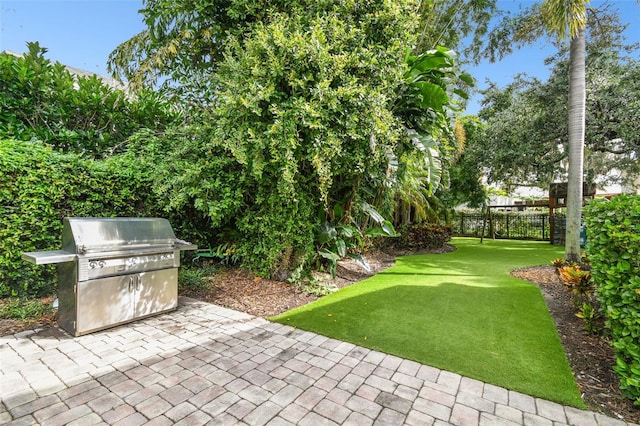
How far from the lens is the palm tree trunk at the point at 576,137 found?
653 cm

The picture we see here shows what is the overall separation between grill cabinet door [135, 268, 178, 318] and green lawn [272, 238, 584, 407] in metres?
1.48

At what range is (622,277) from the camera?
2.38 meters

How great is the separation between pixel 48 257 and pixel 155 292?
1.23 metres

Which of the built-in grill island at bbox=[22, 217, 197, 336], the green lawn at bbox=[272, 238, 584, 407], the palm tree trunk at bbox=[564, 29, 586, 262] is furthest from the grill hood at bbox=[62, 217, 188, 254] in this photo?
the palm tree trunk at bbox=[564, 29, 586, 262]

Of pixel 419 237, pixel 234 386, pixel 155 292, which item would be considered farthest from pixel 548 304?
pixel 155 292

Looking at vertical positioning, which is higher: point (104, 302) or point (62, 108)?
point (62, 108)

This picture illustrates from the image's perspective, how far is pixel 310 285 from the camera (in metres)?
5.36

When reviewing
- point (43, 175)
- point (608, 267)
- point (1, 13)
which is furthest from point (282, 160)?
point (1, 13)

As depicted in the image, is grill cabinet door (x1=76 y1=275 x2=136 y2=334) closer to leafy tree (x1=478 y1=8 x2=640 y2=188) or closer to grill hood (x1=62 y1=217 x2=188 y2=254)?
grill hood (x1=62 y1=217 x2=188 y2=254)

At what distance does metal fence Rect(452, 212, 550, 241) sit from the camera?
14.3 m

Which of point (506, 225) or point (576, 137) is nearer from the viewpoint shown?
point (576, 137)

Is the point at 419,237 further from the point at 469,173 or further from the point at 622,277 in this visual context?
the point at 622,277

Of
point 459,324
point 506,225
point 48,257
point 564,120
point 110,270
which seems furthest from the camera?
point 506,225

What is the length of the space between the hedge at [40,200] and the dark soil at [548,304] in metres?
0.73
